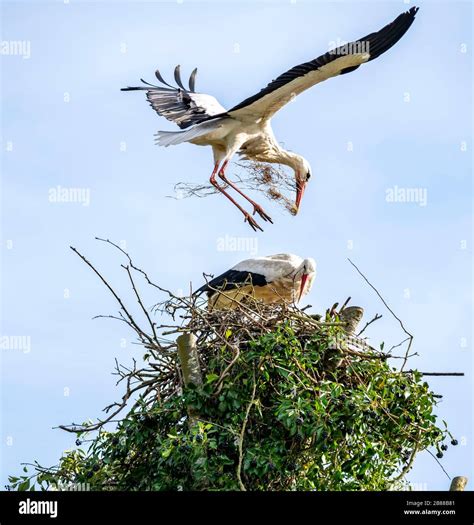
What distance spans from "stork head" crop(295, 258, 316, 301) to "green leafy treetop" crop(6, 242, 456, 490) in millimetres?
1475

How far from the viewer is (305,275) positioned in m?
9.38

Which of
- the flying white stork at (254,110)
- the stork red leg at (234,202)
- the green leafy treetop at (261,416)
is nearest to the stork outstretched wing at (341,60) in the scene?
the flying white stork at (254,110)

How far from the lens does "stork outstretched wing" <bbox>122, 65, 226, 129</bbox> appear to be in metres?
11.0

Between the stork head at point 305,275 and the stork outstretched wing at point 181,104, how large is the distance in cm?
222

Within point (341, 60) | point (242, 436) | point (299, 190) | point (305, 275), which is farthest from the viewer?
point (299, 190)

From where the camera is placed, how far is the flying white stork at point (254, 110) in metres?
10.1

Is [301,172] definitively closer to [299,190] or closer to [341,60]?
[299,190]

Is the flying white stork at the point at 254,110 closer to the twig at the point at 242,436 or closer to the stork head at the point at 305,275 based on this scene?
the stork head at the point at 305,275

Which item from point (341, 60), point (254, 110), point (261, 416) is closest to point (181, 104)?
point (254, 110)

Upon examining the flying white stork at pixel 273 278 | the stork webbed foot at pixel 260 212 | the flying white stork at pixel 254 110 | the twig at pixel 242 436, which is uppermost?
the flying white stork at pixel 254 110

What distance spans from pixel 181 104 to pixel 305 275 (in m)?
2.84

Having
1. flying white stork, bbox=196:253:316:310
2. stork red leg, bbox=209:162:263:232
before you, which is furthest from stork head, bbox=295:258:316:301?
stork red leg, bbox=209:162:263:232

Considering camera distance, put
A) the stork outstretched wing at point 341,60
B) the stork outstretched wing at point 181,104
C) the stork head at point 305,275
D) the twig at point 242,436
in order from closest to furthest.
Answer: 1. the twig at point 242,436
2. the stork head at point 305,275
3. the stork outstretched wing at point 341,60
4. the stork outstretched wing at point 181,104
